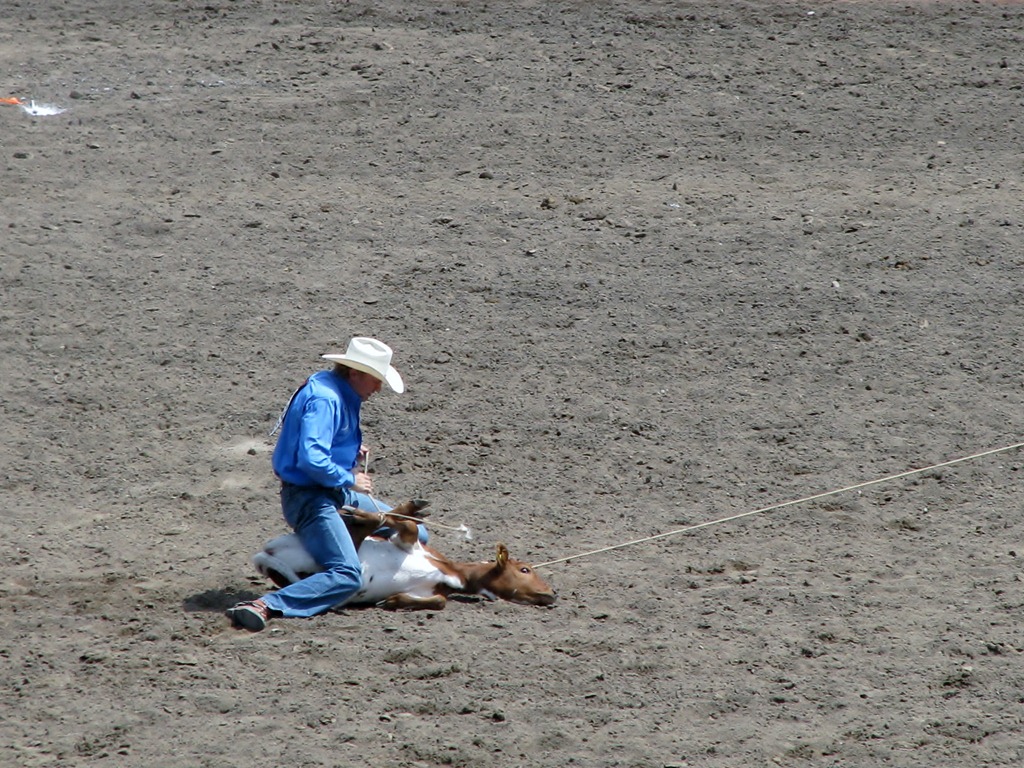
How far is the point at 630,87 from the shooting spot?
1441cm

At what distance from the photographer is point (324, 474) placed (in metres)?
7.44

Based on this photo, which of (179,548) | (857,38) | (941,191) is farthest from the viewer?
(857,38)

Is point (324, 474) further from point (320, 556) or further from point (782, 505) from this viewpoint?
point (782, 505)

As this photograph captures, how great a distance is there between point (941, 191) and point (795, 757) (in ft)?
25.7

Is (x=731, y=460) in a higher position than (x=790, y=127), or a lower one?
lower

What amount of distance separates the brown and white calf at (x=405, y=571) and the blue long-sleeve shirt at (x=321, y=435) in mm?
335

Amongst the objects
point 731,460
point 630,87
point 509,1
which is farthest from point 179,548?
point 509,1

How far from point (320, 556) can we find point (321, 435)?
672 mm

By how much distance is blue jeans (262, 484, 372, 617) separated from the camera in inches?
295

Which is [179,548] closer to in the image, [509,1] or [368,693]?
[368,693]

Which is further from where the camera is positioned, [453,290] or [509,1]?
[509,1]

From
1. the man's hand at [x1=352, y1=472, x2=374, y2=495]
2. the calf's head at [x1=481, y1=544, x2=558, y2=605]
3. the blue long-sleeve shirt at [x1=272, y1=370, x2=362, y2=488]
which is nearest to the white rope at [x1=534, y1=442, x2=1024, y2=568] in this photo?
the calf's head at [x1=481, y1=544, x2=558, y2=605]

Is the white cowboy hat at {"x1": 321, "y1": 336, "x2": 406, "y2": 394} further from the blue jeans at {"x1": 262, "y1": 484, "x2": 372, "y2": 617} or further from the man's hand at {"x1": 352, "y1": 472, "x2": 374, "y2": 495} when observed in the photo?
the blue jeans at {"x1": 262, "y1": 484, "x2": 372, "y2": 617}

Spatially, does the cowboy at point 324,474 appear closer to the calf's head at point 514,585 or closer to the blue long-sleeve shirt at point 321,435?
the blue long-sleeve shirt at point 321,435
